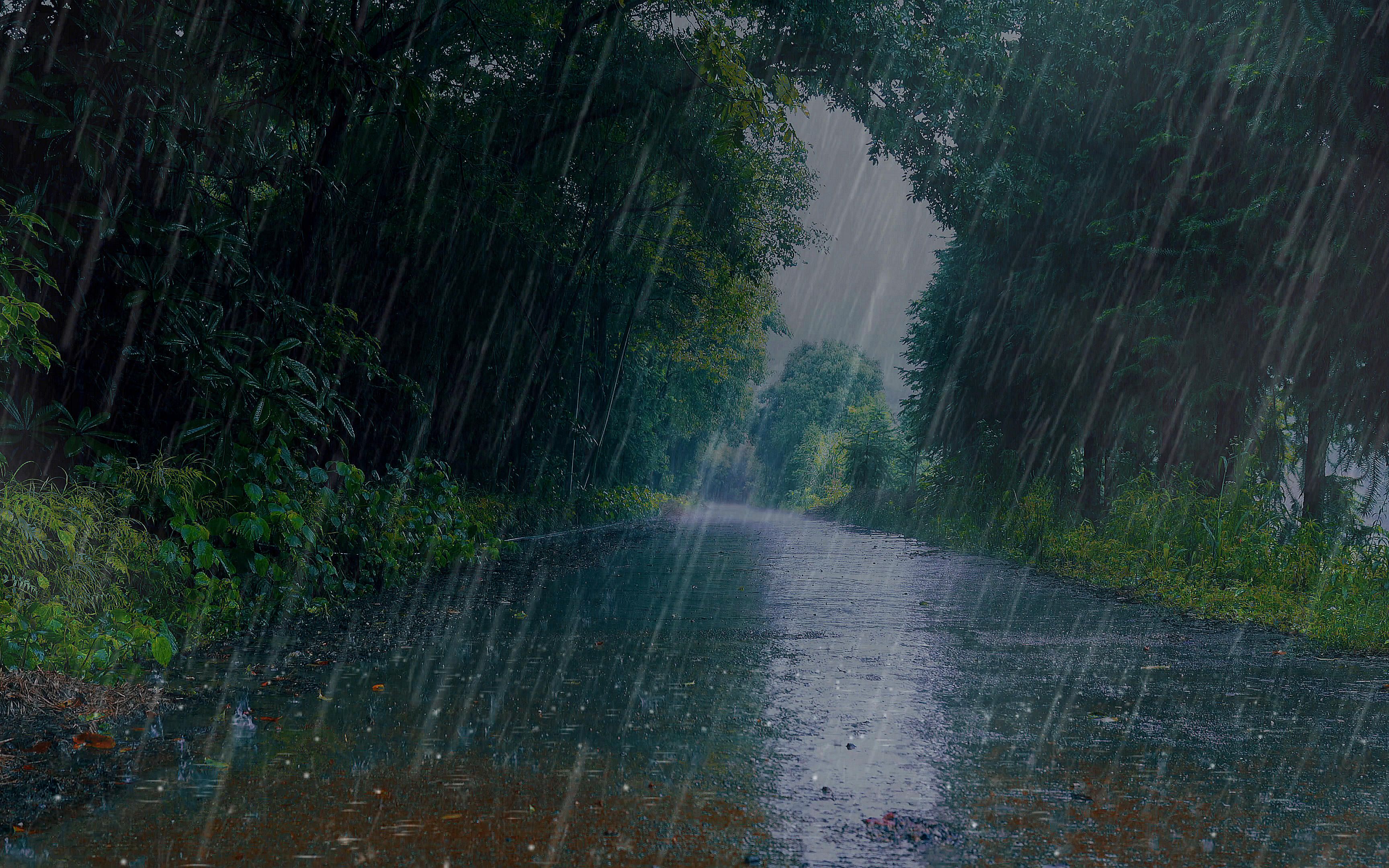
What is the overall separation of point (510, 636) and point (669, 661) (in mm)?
1617

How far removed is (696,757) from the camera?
440cm

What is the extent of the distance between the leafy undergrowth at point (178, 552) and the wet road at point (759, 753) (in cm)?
64

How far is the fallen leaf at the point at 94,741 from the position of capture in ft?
14.5

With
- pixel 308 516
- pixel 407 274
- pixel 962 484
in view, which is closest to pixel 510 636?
pixel 308 516

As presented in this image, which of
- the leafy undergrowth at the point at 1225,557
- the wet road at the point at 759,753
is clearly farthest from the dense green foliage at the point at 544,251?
the wet road at the point at 759,753

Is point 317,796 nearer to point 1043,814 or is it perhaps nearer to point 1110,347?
point 1043,814

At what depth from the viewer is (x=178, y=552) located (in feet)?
22.4

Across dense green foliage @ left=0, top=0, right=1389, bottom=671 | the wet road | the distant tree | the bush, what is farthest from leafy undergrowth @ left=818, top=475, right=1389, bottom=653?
the distant tree

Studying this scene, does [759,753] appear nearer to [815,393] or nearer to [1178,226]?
[1178,226]

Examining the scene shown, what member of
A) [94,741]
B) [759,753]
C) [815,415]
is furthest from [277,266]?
[815,415]

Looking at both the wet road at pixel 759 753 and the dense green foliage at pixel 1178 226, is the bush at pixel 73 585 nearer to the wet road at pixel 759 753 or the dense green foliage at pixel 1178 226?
the wet road at pixel 759 753

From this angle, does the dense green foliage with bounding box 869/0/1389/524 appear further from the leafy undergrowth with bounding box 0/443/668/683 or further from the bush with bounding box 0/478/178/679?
the bush with bounding box 0/478/178/679

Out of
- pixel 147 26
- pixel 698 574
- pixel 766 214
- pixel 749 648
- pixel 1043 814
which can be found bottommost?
pixel 698 574

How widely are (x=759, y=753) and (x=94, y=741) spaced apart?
299cm
